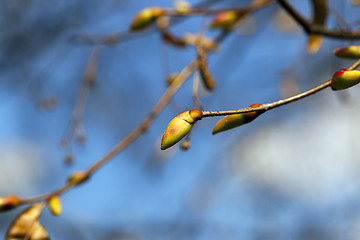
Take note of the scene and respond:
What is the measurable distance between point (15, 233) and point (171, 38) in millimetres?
610

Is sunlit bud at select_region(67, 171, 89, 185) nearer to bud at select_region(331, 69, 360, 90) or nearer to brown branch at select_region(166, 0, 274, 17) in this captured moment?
brown branch at select_region(166, 0, 274, 17)

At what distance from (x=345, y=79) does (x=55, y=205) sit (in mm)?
484

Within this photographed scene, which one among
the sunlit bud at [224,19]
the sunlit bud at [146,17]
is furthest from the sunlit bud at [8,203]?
the sunlit bud at [224,19]

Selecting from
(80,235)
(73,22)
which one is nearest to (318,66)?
(73,22)

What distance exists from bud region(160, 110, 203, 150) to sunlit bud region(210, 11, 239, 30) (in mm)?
504

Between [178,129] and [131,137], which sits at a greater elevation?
[178,129]

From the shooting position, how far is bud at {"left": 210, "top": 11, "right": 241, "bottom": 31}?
0.84 metres

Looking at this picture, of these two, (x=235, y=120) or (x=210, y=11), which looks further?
Result: (x=210, y=11)

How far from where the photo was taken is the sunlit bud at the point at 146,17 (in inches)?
29.1

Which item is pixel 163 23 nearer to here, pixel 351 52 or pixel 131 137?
pixel 131 137

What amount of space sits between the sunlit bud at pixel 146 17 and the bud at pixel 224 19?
141 mm

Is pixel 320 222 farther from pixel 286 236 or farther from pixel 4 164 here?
pixel 4 164

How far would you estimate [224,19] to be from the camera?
838 millimetres

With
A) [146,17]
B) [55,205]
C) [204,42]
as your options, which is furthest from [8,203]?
[204,42]
